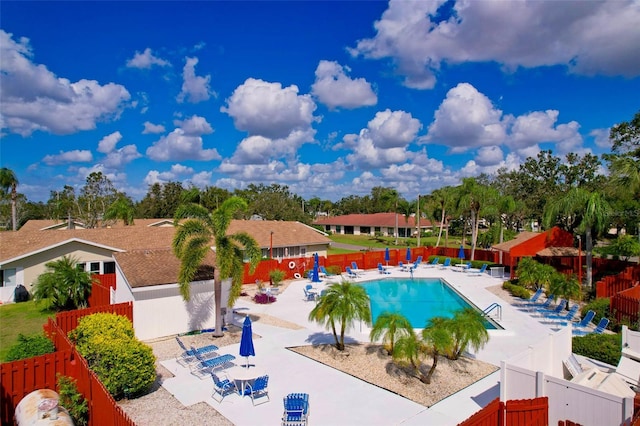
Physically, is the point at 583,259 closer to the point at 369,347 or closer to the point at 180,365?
the point at 369,347

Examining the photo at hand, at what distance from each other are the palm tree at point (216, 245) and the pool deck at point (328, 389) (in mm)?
2725

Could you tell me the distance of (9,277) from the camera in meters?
23.1

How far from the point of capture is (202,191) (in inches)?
2881

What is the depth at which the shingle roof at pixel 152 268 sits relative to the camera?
53.5 feet

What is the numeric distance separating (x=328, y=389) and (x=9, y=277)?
21185mm

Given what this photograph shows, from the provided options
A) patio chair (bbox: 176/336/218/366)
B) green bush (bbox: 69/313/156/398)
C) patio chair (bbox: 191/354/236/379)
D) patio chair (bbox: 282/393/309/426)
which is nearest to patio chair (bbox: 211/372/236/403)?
patio chair (bbox: 191/354/236/379)

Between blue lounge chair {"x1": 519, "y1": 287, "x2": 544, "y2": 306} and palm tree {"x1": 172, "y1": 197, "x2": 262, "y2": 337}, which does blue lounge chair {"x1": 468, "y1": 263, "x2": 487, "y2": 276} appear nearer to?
blue lounge chair {"x1": 519, "y1": 287, "x2": 544, "y2": 306}

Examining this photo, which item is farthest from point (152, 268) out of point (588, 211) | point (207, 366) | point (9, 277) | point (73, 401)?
point (588, 211)

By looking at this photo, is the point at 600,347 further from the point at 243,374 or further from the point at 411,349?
the point at 243,374

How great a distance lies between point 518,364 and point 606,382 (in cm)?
220

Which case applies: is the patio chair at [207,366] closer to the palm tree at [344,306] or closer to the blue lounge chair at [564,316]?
the palm tree at [344,306]

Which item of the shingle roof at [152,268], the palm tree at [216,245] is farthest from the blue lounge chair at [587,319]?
the shingle roof at [152,268]

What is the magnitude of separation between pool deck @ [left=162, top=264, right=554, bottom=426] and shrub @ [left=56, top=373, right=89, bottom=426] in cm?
228

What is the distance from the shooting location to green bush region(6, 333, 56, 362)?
11117 mm
